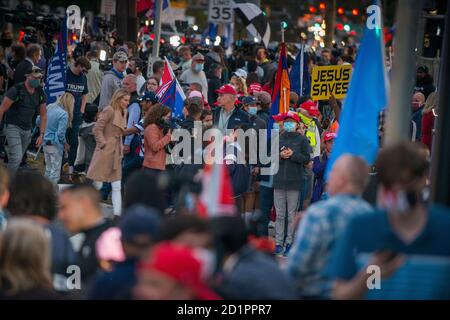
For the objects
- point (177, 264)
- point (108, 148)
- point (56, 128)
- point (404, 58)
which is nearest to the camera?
point (177, 264)

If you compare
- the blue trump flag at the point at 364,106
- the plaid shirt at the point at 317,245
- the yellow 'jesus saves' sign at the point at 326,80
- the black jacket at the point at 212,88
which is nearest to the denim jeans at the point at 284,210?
the yellow 'jesus saves' sign at the point at 326,80

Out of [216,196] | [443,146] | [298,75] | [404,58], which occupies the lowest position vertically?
[298,75]

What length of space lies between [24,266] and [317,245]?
1607 millimetres

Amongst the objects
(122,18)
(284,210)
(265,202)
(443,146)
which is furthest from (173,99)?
(122,18)

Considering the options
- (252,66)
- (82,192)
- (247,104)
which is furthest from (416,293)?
(252,66)

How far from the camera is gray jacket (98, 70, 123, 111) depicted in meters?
20.5

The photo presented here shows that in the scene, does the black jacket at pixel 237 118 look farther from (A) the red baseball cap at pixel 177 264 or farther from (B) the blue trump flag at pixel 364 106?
(A) the red baseball cap at pixel 177 264

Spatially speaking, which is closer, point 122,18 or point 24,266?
point 24,266

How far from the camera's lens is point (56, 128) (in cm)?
1767

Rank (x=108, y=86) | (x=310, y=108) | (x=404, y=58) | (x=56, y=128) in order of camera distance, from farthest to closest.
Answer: (x=108, y=86) → (x=56, y=128) → (x=310, y=108) → (x=404, y=58)

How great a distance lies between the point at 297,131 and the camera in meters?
14.7

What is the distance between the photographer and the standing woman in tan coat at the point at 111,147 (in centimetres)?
1603

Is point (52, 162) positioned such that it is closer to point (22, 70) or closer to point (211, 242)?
point (22, 70)

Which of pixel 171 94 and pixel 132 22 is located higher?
pixel 132 22
